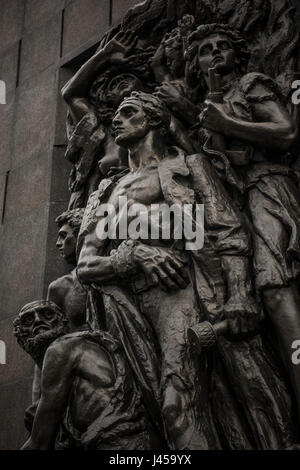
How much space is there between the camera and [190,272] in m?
5.40

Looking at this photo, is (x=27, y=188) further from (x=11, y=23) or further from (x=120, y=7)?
(x=11, y=23)

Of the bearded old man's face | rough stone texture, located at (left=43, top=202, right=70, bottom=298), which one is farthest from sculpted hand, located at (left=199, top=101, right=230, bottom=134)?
rough stone texture, located at (left=43, top=202, right=70, bottom=298)

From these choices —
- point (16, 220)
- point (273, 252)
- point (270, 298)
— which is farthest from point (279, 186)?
point (16, 220)

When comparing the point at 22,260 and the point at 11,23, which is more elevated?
the point at 11,23

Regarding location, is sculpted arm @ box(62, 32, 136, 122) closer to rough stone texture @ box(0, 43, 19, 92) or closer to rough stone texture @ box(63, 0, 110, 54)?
rough stone texture @ box(63, 0, 110, 54)

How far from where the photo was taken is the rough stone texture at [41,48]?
8.79 meters

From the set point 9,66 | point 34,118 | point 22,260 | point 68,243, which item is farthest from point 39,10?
point 68,243

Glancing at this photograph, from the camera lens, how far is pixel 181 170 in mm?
A: 5730

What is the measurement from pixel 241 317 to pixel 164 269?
75 centimetres

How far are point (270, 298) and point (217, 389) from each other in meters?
0.79

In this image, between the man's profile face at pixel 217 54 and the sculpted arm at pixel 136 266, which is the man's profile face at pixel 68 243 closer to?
the sculpted arm at pixel 136 266

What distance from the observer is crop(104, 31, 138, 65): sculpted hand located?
7.21 meters

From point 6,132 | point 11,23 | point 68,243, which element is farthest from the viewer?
point 11,23

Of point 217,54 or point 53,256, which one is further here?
point 53,256
